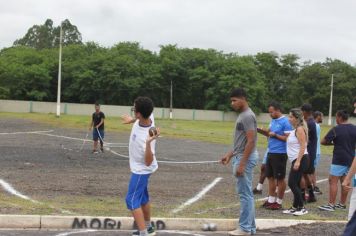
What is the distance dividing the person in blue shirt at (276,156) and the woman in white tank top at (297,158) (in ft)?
1.02

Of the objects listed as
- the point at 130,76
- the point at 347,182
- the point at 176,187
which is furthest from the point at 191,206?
the point at 130,76

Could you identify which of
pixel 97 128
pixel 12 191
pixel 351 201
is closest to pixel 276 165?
pixel 351 201

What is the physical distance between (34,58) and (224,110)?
30.0 metres

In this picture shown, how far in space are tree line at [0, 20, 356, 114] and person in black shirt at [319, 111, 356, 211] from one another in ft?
223

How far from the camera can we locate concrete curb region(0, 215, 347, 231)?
7.75m

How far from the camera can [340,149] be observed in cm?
1002

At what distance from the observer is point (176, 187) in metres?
11.7

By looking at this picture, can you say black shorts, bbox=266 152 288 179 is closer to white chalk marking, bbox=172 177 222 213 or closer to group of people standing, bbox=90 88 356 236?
group of people standing, bbox=90 88 356 236

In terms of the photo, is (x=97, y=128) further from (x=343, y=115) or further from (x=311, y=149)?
(x=343, y=115)

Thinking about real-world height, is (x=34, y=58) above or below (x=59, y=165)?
above

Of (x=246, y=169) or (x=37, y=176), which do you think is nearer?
(x=246, y=169)

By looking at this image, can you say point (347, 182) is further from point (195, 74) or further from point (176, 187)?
point (195, 74)

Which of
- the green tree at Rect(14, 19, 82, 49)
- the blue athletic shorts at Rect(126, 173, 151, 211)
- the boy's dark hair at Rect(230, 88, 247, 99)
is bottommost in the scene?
the blue athletic shorts at Rect(126, 173, 151, 211)

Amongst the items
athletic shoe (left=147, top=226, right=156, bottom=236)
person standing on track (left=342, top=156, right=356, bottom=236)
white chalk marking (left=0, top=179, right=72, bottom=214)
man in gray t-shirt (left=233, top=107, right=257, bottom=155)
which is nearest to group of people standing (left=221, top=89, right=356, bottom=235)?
man in gray t-shirt (left=233, top=107, right=257, bottom=155)
